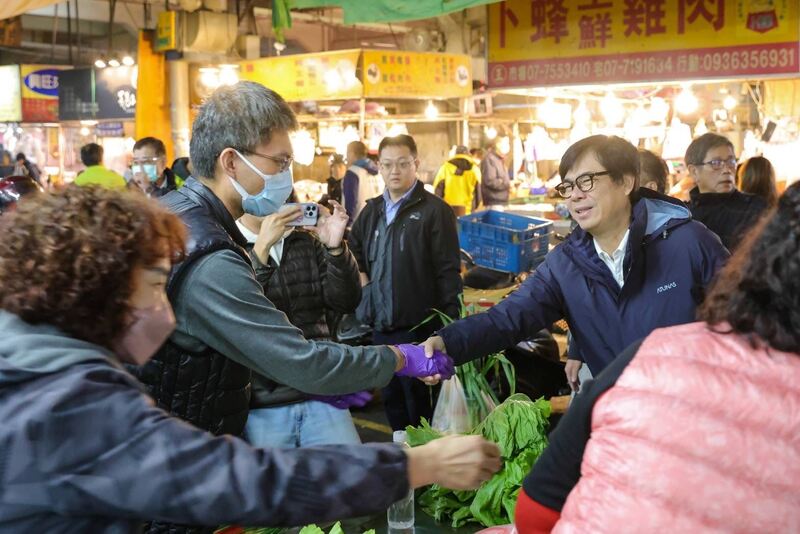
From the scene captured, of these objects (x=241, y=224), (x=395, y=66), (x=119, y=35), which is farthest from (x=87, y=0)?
(x=241, y=224)

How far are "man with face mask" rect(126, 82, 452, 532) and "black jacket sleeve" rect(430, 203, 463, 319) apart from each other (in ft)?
8.17

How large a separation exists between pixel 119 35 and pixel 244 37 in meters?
10.4

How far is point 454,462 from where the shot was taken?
174cm

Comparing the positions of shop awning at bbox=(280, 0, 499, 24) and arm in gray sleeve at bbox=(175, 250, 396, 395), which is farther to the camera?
shop awning at bbox=(280, 0, 499, 24)

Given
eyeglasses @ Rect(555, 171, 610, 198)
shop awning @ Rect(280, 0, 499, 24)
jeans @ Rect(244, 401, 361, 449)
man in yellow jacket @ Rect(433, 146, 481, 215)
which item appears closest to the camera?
eyeglasses @ Rect(555, 171, 610, 198)

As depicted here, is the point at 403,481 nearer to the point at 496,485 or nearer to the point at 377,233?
the point at 496,485

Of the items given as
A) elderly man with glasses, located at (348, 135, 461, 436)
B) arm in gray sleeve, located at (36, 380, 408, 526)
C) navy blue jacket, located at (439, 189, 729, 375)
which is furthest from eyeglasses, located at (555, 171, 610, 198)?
elderly man with glasses, located at (348, 135, 461, 436)

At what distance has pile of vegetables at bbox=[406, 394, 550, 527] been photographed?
296 centimetres

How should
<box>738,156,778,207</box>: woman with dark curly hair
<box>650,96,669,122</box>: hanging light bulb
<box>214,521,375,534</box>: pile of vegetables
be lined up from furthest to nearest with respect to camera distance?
<box>650,96,669,122</box>: hanging light bulb → <box>738,156,778,207</box>: woman with dark curly hair → <box>214,521,375,534</box>: pile of vegetables

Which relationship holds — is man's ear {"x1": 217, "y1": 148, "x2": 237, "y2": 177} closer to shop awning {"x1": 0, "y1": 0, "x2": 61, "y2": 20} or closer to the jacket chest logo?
the jacket chest logo

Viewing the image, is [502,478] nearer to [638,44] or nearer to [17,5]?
[638,44]

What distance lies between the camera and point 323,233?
3.71m

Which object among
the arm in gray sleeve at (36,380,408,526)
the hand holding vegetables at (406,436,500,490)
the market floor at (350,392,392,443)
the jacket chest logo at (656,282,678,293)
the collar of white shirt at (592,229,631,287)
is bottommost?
the market floor at (350,392,392,443)

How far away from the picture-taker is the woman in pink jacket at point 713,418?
4.45 feet
